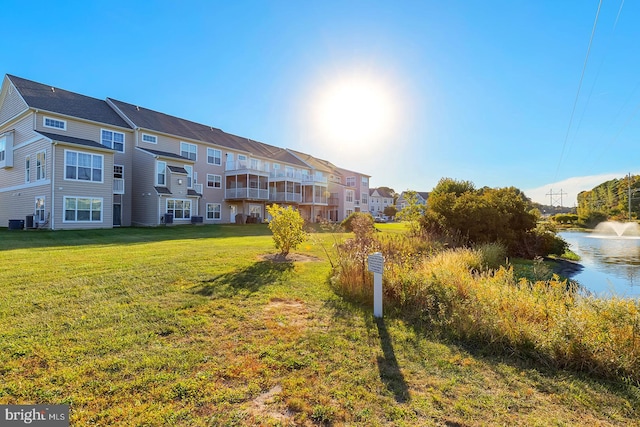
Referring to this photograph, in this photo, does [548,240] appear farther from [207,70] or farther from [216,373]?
[207,70]

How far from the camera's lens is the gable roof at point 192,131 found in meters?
24.5

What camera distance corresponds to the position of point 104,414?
2.33m

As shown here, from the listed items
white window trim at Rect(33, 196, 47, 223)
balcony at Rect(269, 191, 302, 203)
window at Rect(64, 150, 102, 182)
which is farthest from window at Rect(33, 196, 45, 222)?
balcony at Rect(269, 191, 302, 203)

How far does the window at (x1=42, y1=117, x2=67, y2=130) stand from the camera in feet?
62.6

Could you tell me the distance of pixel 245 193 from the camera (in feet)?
95.2

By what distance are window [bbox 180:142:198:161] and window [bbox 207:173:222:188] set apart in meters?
2.12

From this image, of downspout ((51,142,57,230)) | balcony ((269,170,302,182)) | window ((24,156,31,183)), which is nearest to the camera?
downspout ((51,142,57,230))

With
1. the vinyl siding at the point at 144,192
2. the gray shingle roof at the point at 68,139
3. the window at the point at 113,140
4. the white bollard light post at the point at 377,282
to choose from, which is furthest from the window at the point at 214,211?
the white bollard light post at the point at 377,282

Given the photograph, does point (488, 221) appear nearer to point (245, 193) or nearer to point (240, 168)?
point (245, 193)

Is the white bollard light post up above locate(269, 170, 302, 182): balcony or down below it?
below

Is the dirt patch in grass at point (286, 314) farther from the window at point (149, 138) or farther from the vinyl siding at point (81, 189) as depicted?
the window at point (149, 138)

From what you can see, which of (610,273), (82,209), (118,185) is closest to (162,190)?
(118,185)

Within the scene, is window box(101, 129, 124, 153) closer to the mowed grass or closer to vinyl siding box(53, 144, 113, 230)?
vinyl siding box(53, 144, 113, 230)

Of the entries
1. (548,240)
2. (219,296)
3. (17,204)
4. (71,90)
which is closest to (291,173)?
(71,90)
